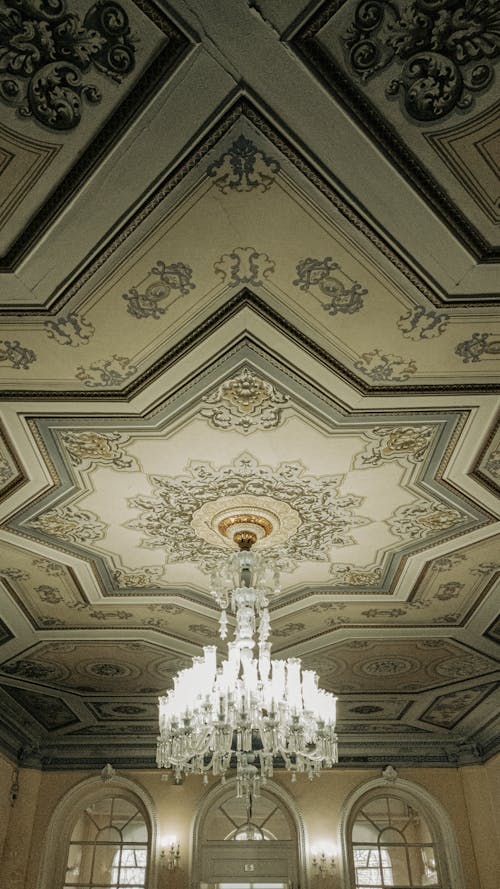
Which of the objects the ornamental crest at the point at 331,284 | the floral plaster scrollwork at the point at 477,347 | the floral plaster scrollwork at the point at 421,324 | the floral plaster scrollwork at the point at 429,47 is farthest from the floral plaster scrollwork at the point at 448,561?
the floral plaster scrollwork at the point at 429,47

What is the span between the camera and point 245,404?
4344 millimetres

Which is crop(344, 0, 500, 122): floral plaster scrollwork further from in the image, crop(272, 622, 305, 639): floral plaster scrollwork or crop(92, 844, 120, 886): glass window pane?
crop(92, 844, 120, 886): glass window pane

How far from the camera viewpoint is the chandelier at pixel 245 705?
5.06m

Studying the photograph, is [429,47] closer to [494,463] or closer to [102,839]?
[494,463]

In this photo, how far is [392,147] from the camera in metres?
2.87

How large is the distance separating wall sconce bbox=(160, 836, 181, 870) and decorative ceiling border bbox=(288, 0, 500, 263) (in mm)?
9930

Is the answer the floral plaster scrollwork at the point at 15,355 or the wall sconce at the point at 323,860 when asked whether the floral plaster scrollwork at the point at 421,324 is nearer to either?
the floral plaster scrollwork at the point at 15,355

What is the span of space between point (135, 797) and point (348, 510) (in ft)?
25.5

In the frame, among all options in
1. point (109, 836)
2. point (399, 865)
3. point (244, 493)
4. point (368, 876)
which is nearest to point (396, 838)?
point (399, 865)

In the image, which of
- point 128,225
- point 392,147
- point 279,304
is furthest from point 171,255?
point 392,147

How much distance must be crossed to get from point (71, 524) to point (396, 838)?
836cm

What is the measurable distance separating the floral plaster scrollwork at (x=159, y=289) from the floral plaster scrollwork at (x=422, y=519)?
9.08 ft

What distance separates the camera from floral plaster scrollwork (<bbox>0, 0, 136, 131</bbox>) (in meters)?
2.46

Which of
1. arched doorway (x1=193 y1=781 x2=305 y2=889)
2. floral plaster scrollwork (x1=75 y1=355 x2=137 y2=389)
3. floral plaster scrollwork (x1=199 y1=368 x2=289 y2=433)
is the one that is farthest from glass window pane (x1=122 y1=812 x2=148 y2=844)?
floral plaster scrollwork (x1=75 y1=355 x2=137 y2=389)
